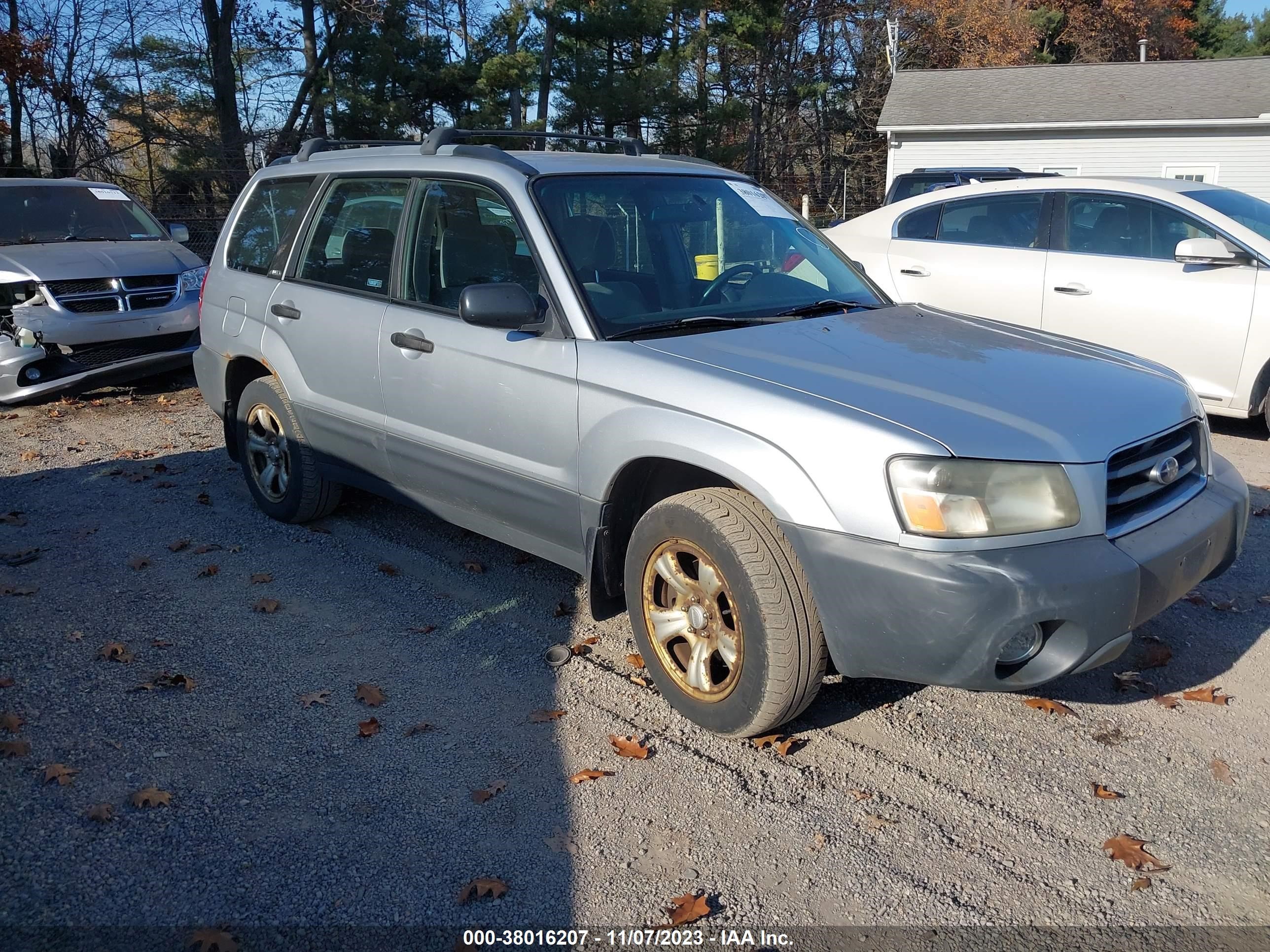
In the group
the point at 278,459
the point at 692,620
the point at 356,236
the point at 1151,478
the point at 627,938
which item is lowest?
the point at 627,938

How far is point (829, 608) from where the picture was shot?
313 centimetres

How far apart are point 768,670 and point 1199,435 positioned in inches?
68.9

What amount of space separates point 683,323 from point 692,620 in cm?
112

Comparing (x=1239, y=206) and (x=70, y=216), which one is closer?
(x=1239, y=206)

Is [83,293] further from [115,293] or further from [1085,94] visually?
[1085,94]

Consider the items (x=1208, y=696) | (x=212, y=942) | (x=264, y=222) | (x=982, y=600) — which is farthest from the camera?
(x=264, y=222)

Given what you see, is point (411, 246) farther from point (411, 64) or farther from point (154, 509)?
point (411, 64)

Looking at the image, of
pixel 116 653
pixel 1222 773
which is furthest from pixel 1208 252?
pixel 116 653

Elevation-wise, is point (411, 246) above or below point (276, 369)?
above

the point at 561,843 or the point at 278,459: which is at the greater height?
the point at 278,459

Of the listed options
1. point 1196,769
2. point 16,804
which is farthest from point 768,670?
point 16,804

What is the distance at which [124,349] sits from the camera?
9.10 meters

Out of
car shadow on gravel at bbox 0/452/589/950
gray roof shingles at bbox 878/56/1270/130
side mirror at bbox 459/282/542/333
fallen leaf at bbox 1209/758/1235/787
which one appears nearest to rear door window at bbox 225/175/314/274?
car shadow on gravel at bbox 0/452/589/950

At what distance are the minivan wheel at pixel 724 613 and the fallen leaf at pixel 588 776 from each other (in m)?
0.38
